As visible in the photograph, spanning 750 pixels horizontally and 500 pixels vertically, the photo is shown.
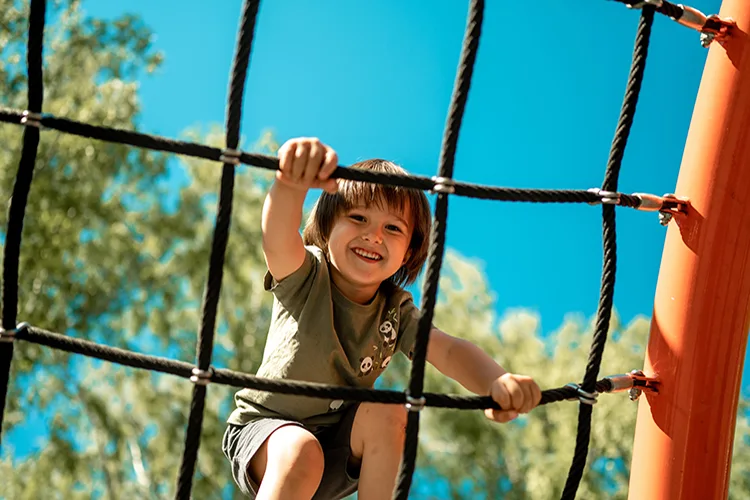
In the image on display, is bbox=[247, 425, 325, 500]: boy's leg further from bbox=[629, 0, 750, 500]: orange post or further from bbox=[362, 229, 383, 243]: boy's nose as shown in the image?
bbox=[629, 0, 750, 500]: orange post

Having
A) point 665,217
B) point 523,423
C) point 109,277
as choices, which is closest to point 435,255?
point 665,217

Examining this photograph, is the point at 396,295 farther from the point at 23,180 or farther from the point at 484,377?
the point at 23,180

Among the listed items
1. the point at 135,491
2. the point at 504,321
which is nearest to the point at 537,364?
the point at 504,321

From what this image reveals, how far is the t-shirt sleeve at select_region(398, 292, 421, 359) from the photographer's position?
1.32 meters

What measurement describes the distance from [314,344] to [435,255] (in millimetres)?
282

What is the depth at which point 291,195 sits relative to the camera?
1.08 m

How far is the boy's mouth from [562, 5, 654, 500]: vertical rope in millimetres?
309

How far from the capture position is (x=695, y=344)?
123 cm

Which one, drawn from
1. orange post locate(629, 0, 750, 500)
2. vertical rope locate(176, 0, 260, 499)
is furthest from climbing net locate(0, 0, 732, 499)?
orange post locate(629, 0, 750, 500)

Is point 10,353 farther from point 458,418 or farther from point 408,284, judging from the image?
point 458,418

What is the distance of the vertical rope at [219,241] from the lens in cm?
99

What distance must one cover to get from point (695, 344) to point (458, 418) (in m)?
7.15

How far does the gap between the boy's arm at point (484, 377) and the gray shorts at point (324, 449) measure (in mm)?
139

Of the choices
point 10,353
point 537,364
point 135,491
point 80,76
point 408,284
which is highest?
point 80,76
